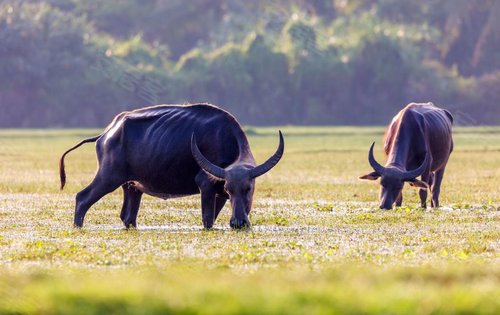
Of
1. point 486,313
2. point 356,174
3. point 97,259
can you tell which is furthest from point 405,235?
point 356,174

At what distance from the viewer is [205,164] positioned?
15844 millimetres

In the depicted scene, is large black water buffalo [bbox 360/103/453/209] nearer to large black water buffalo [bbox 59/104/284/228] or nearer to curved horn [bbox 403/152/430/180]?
curved horn [bbox 403/152/430/180]

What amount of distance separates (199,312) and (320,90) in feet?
213

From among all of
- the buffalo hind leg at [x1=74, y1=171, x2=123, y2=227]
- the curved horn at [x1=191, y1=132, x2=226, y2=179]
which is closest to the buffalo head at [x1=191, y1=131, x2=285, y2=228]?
the curved horn at [x1=191, y1=132, x2=226, y2=179]

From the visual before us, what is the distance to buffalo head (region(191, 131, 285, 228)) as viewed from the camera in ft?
51.0

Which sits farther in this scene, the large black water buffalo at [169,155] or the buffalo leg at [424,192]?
the buffalo leg at [424,192]

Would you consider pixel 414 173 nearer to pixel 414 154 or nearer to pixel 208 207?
pixel 414 154

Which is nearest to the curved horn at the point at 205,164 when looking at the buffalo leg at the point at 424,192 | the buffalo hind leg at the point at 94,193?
the buffalo hind leg at the point at 94,193

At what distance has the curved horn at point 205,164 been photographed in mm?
15727

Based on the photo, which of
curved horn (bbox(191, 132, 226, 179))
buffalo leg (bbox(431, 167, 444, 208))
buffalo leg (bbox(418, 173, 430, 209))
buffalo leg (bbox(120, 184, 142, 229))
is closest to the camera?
curved horn (bbox(191, 132, 226, 179))

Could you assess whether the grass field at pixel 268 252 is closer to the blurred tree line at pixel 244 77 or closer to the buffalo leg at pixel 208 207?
the buffalo leg at pixel 208 207

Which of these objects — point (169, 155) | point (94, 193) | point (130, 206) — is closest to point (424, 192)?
point (169, 155)

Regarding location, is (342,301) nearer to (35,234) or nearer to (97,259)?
(97,259)

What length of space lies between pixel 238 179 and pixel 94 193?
221cm
